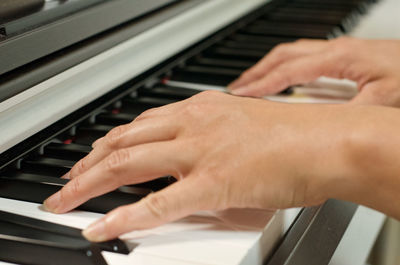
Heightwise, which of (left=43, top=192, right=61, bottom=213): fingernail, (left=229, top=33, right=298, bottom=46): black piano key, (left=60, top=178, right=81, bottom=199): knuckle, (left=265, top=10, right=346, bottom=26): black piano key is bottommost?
(left=43, top=192, right=61, bottom=213): fingernail

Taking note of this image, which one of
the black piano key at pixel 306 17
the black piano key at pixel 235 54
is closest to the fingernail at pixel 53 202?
the black piano key at pixel 235 54

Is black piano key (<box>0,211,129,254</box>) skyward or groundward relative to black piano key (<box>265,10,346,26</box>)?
groundward

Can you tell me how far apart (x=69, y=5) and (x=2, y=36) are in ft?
0.66

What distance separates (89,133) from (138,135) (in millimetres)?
242

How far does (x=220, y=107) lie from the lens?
84cm

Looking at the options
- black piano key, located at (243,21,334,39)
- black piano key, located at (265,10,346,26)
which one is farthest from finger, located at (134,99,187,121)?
black piano key, located at (265,10,346,26)

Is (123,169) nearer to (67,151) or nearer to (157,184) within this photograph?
(157,184)

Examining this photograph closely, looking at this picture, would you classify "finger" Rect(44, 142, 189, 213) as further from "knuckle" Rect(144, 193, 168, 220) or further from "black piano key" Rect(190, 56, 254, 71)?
"black piano key" Rect(190, 56, 254, 71)

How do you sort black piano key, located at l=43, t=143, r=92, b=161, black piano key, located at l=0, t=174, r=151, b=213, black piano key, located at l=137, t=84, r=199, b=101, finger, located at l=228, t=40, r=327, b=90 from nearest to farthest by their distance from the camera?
black piano key, located at l=0, t=174, r=151, b=213, black piano key, located at l=43, t=143, r=92, b=161, black piano key, located at l=137, t=84, r=199, b=101, finger, located at l=228, t=40, r=327, b=90

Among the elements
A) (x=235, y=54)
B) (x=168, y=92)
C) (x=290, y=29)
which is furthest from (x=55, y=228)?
(x=290, y=29)

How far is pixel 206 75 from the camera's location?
1390 mm

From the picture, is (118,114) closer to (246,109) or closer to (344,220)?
(246,109)

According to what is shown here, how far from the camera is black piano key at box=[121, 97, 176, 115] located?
1.16m

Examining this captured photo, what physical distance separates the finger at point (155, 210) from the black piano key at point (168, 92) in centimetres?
50
